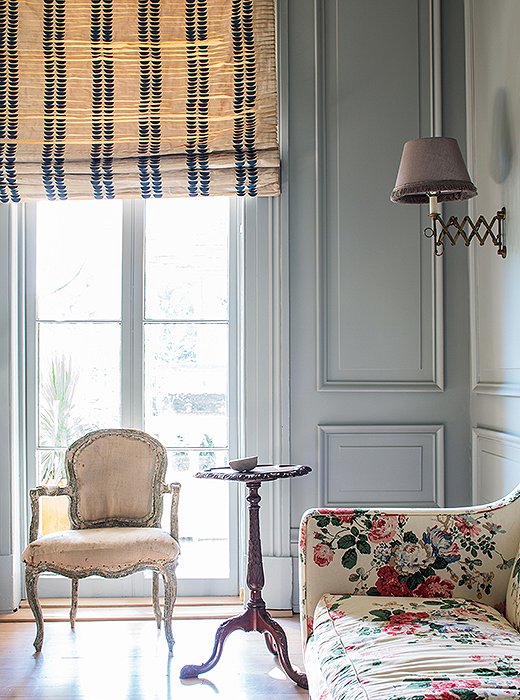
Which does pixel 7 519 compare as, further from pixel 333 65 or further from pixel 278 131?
pixel 333 65

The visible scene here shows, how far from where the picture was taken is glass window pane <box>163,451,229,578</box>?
3709 millimetres

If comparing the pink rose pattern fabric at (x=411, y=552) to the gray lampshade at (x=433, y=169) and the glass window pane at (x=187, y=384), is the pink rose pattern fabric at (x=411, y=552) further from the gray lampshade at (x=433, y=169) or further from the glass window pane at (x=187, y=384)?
the glass window pane at (x=187, y=384)

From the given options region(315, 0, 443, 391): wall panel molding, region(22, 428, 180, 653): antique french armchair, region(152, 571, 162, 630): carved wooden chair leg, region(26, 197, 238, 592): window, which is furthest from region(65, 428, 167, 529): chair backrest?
region(315, 0, 443, 391): wall panel molding

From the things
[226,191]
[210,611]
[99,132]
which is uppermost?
[99,132]

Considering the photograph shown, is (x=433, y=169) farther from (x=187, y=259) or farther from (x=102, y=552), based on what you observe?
(x=102, y=552)

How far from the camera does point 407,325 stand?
11.6ft

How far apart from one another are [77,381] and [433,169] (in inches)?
72.8

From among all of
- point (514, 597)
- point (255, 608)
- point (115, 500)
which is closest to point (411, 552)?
point (514, 597)

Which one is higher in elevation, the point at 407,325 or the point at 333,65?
the point at 333,65

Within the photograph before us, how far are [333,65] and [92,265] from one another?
139 centimetres

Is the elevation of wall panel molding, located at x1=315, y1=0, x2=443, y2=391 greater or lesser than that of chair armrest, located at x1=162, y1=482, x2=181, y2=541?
greater

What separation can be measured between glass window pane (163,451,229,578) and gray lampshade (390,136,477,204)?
1.51 m

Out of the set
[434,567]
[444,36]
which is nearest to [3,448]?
[434,567]

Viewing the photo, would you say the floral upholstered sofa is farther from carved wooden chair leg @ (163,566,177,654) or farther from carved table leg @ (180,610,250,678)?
carved wooden chair leg @ (163,566,177,654)
